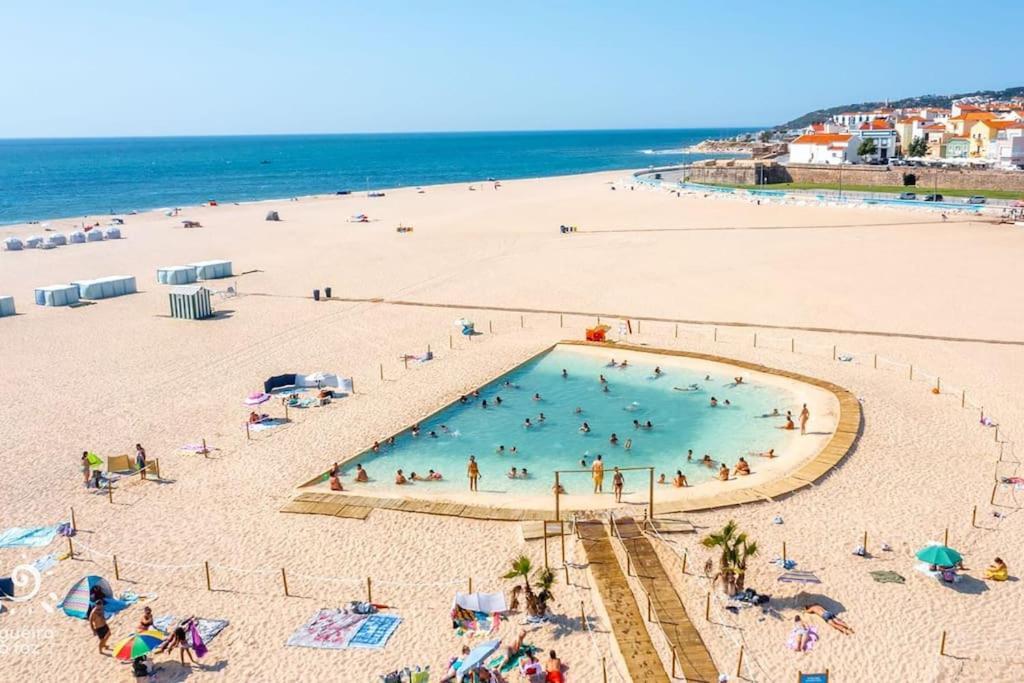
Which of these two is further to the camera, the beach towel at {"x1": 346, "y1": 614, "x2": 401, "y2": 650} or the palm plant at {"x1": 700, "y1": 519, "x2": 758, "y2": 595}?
the palm plant at {"x1": 700, "y1": 519, "x2": 758, "y2": 595}

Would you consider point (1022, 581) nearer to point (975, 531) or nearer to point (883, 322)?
point (975, 531)

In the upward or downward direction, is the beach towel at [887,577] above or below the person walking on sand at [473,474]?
below

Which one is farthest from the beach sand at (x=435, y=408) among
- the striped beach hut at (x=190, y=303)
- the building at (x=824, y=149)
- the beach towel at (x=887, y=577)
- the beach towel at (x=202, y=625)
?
the building at (x=824, y=149)

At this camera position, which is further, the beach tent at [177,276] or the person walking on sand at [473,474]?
the beach tent at [177,276]

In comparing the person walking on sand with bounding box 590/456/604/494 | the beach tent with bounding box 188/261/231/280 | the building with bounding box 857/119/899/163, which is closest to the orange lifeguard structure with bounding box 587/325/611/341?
the person walking on sand with bounding box 590/456/604/494

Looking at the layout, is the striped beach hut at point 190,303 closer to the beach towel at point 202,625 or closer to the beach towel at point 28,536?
the beach towel at point 28,536

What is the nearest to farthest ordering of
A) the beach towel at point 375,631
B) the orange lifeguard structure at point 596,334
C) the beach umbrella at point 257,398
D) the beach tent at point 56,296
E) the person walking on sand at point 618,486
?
the beach towel at point 375,631 → the person walking on sand at point 618,486 → the beach umbrella at point 257,398 → the orange lifeguard structure at point 596,334 → the beach tent at point 56,296

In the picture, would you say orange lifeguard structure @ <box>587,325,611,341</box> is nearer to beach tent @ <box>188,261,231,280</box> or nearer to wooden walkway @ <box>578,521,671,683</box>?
wooden walkway @ <box>578,521,671,683</box>

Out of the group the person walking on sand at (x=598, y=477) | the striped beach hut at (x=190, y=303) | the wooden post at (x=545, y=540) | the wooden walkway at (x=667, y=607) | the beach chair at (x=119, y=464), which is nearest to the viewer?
the wooden walkway at (x=667, y=607)
